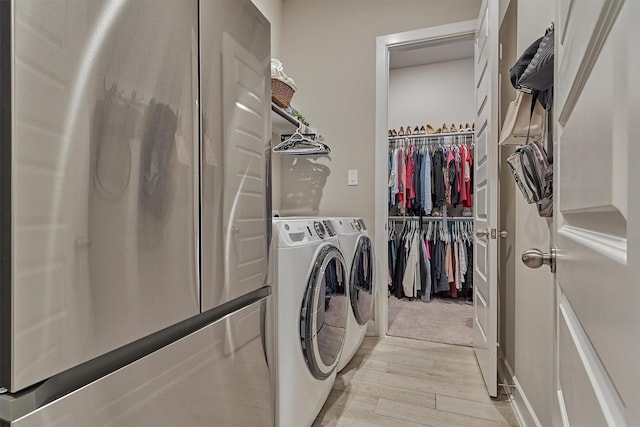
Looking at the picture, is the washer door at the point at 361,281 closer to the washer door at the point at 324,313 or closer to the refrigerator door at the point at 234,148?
the washer door at the point at 324,313

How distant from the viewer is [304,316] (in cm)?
126

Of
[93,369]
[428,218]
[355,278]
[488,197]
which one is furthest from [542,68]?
[428,218]

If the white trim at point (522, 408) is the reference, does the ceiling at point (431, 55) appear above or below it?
above

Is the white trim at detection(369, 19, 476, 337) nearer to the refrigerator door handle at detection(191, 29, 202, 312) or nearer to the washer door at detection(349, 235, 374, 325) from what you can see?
the washer door at detection(349, 235, 374, 325)

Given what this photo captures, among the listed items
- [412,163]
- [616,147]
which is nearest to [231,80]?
[616,147]

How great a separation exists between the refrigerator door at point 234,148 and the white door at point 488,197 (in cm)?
120

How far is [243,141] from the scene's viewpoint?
977 mm

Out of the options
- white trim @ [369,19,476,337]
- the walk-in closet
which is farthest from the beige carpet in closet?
white trim @ [369,19,476,337]

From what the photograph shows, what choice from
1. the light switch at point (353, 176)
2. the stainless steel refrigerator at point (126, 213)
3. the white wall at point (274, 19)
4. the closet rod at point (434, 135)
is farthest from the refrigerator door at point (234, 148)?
the closet rod at point (434, 135)

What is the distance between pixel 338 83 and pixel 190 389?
2.44 m
